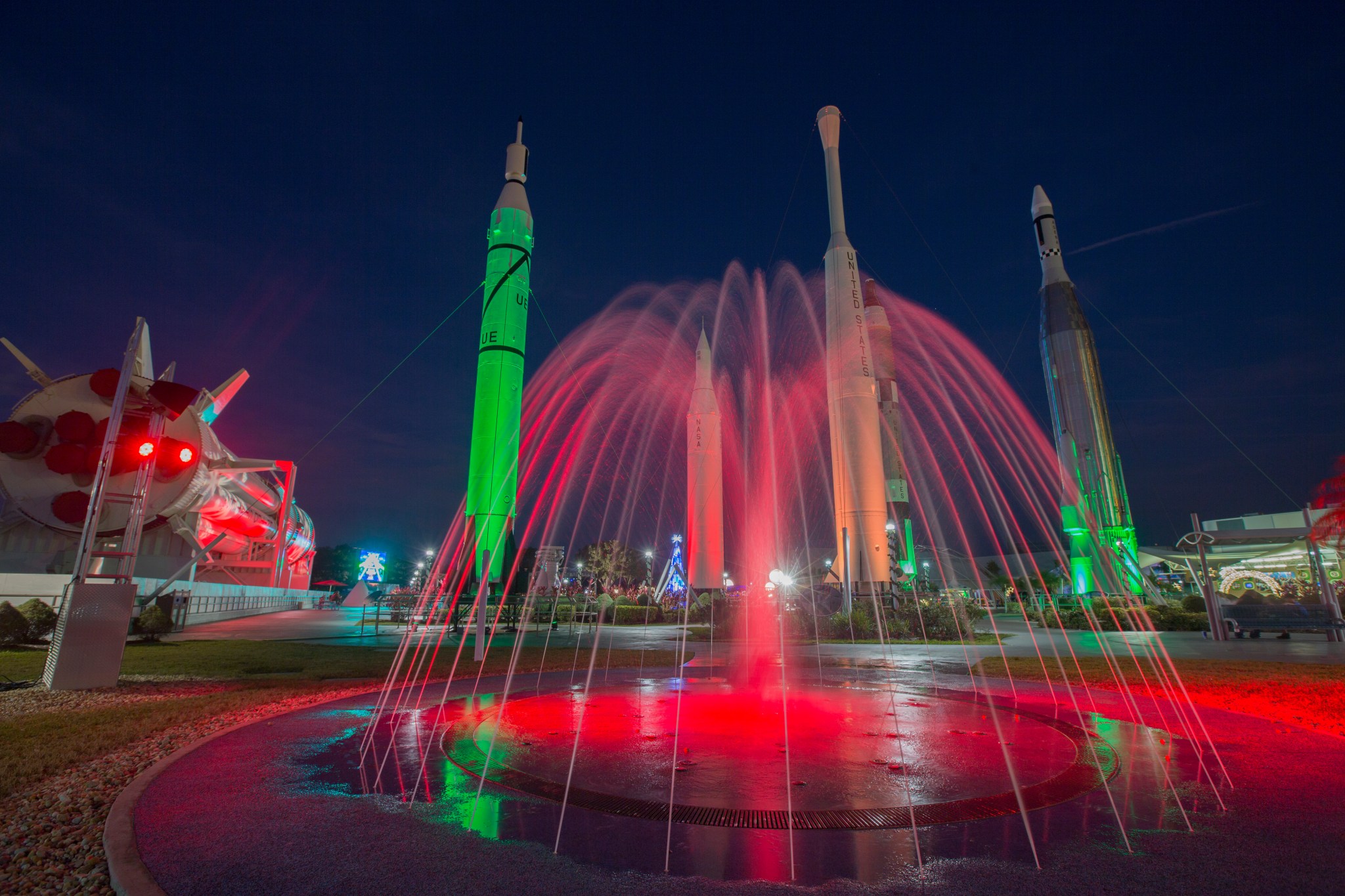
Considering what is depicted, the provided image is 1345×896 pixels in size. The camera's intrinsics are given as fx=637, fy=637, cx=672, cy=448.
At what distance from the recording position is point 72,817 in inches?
228

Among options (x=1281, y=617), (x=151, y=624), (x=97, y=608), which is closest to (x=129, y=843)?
(x=97, y=608)

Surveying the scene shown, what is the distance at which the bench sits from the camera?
2481cm

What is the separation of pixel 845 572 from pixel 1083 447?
30.1m

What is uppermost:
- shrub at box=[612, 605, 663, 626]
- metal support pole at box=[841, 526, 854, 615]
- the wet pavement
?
metal support pole at box=[841, 526, 854, 615]

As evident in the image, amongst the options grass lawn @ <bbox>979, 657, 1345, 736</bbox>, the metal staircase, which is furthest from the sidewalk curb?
grass lawn @ <bbox>979, 657, 1345, 736</bbox>

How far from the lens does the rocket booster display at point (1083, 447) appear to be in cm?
4956

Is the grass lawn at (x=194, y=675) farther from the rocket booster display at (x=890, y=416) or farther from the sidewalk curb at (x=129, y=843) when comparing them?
the rocket booster display at (x=890, y=416)

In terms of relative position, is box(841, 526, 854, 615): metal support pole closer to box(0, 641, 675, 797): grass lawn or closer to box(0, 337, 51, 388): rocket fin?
box(0, 641, 675, 797): grass lawn

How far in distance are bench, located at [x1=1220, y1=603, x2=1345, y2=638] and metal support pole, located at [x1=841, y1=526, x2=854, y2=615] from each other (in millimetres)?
14916

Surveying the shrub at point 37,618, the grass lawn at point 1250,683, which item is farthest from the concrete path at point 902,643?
the shrub at point 37,618

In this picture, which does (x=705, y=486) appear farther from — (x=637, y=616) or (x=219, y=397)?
(x=219, y=397)

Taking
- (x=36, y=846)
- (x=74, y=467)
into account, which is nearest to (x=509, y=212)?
(x=74, y=467)

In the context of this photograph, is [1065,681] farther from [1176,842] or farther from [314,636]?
[314,636]

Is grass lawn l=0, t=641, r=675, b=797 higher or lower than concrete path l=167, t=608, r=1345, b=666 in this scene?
lower
